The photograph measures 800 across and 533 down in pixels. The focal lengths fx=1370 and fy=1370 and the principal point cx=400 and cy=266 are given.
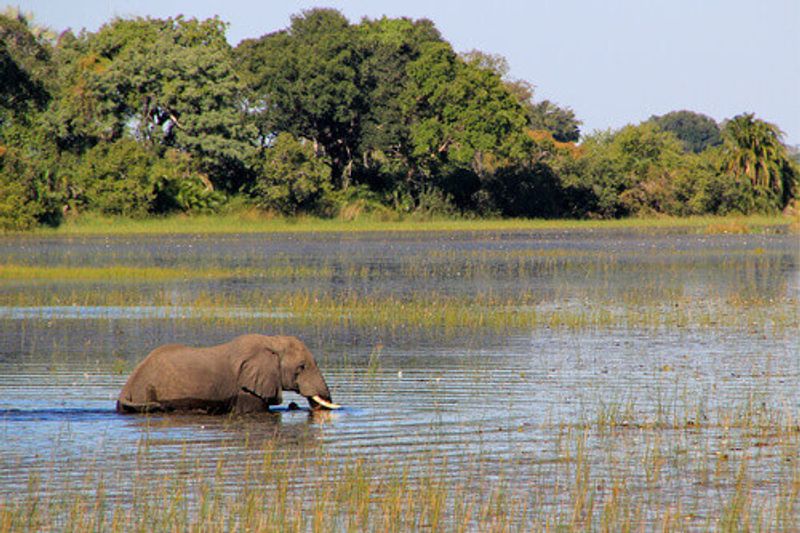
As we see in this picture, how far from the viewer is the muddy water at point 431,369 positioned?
1274cm

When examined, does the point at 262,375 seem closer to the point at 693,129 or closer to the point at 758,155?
the point at 758,155

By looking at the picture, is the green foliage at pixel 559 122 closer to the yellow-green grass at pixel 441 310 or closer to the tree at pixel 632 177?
the tree at pixel 632 177

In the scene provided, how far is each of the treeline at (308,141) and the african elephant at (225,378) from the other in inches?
1870

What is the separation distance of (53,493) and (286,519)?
213 cm

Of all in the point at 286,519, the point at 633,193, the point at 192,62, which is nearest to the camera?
the point at 286,519

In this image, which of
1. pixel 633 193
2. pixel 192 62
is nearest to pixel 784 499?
pixel 192 62

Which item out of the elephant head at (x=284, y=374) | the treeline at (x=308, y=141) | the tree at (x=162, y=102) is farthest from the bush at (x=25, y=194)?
the elephant head at (x=284, y=374)

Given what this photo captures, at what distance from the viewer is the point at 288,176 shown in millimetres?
69188

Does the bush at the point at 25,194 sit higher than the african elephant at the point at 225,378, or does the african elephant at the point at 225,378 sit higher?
the bush at the point at 25,194

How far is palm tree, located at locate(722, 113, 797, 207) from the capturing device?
8881 cm

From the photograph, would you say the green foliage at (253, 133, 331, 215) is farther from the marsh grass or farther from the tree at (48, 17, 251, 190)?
the marsh grass

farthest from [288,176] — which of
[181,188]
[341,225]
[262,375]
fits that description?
[262,375]

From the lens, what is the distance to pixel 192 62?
6731cm

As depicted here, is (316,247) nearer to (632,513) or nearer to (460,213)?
(460,213)
